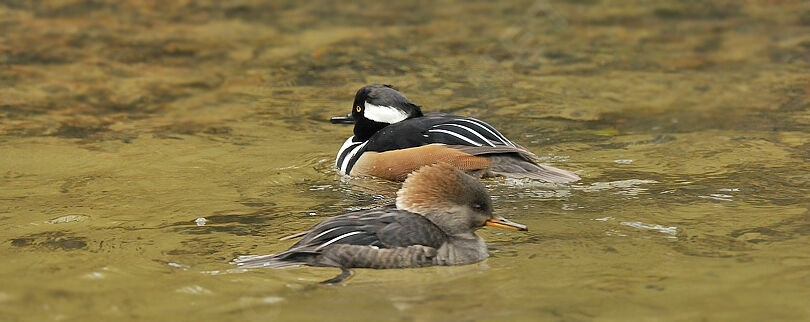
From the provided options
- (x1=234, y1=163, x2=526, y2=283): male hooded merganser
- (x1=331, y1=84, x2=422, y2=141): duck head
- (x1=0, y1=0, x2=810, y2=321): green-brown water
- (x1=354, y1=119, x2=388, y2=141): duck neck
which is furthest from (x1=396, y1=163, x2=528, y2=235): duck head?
(x1=354, y1=119, x2=388, y2=141): duck neck

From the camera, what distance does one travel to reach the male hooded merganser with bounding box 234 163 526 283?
6.16 metres


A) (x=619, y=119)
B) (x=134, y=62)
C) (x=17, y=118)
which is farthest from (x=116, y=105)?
(x=619, y=119)

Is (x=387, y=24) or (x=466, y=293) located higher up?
(x=387, y=24)

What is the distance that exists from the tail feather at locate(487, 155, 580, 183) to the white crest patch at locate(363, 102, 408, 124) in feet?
3.51

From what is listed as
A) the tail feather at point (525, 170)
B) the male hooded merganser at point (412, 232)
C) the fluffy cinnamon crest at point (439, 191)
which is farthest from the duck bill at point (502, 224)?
the tail feather at point (525, 170)

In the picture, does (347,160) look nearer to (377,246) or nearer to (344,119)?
(344,119)

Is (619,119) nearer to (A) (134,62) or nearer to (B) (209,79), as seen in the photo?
(B) (209,79)

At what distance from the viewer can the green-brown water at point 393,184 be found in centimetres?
579

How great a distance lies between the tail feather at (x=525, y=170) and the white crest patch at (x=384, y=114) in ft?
3.51

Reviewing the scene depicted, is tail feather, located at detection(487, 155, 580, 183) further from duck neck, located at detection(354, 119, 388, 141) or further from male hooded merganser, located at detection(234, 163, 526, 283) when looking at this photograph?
male hooded merganser, located at detection(234, 163, 526, 283)

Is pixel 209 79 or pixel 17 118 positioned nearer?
pixel 17 118

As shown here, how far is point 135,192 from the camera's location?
8086mm

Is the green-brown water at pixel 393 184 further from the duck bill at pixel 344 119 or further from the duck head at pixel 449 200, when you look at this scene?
the duck bill at pixel 344 119

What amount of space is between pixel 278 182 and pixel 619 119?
134 inches
